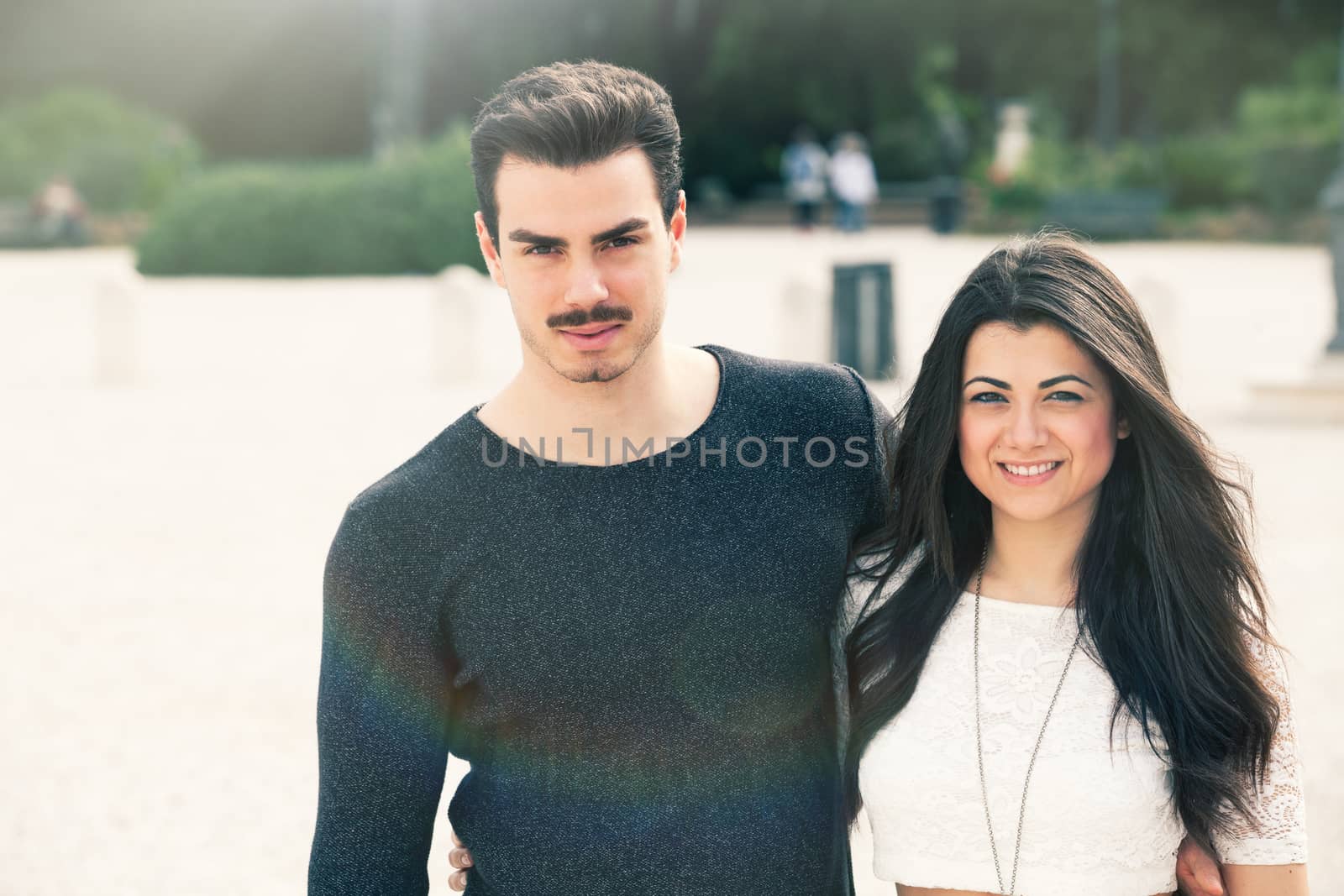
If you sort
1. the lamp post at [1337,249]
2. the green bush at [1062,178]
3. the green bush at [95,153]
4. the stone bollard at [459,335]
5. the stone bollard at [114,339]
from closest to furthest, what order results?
the lamp post at [1337,249] → the stone bollard at [459,335] → the stone bollard at [114,339] → the green bush at [1062,178] → the green bush at [95,153]

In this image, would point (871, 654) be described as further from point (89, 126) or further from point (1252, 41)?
point (1252, 41)

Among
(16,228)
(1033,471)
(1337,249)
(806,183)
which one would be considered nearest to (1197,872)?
(1033,471)

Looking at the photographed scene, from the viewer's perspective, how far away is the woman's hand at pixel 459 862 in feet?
8.48

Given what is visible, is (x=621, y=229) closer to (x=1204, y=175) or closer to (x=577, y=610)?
(x=577, y=610)

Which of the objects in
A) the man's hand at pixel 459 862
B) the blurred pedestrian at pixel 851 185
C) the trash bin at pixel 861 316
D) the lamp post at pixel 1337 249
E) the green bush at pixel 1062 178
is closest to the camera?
the man's hand at pixel 459 862

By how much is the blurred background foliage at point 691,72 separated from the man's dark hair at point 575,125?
3114 centimetres

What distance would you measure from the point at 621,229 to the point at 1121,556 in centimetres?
107

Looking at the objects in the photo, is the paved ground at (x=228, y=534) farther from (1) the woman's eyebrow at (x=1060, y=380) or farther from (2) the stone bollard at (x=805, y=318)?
(1) the woman's eyebrow at (x=1060, y=380)

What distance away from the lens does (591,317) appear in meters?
2.40

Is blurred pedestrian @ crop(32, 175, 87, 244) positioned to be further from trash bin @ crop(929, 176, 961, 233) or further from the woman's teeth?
the woman's teeth

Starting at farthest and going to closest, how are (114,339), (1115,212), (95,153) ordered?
(95,153)
(1115,212)
(114,339)

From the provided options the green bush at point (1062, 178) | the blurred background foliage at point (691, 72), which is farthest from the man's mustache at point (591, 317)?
the blurred background foliage at point (691, 72)

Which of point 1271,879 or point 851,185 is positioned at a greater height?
point 851,185

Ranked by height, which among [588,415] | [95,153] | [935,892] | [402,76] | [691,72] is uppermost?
[691,72]
